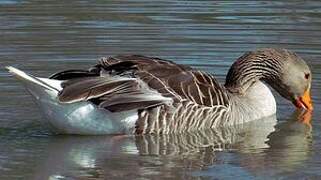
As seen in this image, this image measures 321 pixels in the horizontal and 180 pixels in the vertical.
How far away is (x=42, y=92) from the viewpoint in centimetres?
1043

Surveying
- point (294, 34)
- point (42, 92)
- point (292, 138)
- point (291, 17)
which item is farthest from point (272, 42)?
point (42, 92)

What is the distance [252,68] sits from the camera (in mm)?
11961

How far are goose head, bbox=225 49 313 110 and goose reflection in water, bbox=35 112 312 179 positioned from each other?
1.51 feet

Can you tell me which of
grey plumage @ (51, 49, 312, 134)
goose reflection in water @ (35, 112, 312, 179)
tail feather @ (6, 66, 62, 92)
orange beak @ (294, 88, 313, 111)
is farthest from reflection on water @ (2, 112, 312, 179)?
tail feather @ (6, 66, 62, 92)

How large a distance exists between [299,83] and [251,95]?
53cm

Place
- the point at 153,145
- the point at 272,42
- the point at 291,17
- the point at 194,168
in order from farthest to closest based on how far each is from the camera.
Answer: the point at 291,17 < the point at 272,42 < the point at 153,145 < the point at 194,168

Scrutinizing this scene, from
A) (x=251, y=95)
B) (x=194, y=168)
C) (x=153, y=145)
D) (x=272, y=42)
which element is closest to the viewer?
(x=194, y=168)

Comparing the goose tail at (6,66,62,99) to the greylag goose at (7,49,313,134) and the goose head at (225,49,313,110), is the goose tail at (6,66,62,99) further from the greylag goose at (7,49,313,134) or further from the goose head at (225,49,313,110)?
the goose head at (225,49,313,110)

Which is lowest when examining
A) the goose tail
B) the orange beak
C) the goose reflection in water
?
the goose reflection in water

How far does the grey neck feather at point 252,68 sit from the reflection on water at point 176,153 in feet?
1.57

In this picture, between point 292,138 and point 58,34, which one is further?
point 58,34

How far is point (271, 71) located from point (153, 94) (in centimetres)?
170

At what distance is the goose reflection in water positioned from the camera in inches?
385

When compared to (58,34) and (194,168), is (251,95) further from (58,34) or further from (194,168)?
(58,34)
